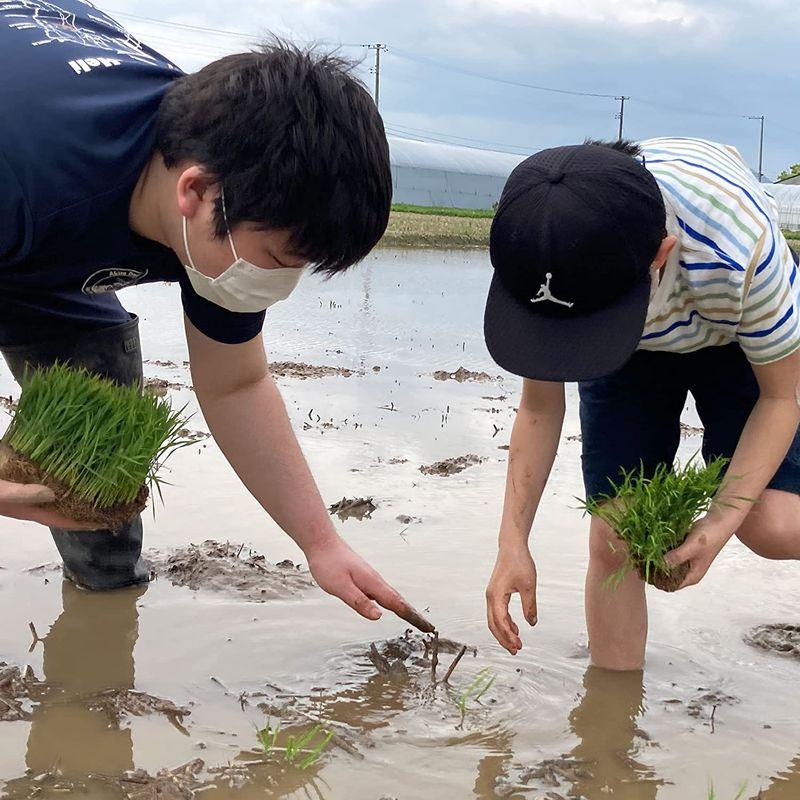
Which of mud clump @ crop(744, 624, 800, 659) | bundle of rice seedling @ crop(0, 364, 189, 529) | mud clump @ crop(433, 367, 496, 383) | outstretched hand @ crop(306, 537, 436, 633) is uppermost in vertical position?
bundle of rice seedling @ crop(0, 364, 189, 529)

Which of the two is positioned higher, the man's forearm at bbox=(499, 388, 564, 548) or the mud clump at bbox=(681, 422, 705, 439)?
the man's forearm at bbox=(499, 388, 564, 548)

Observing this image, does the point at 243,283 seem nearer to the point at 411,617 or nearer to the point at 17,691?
the point at 411,617

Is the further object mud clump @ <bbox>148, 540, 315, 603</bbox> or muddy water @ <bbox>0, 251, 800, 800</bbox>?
mud clump @ <bbox>148, 540, 315, 603</bbox>

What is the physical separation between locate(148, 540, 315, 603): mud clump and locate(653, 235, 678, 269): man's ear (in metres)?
1.79

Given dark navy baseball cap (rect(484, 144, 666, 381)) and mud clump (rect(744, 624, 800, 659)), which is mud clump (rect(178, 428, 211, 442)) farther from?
dark navy baseball cap (rect(484, 144, 666, 381))

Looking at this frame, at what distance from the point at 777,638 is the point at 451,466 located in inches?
77.7

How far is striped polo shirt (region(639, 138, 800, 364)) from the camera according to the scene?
106 inches

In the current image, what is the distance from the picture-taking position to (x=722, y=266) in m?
2.67

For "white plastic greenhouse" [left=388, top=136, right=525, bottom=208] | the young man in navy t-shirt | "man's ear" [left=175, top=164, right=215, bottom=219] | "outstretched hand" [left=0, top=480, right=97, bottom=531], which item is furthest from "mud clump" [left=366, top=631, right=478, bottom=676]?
"white plastic greenhouse" [left=388, top=136, right=525, bottom=208]

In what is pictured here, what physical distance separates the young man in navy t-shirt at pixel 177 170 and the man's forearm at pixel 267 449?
0.24 meters

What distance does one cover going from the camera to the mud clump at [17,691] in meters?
2.84

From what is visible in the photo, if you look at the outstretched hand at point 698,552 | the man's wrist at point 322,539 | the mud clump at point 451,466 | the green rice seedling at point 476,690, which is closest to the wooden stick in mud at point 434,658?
the green rice seedling at point 476,690

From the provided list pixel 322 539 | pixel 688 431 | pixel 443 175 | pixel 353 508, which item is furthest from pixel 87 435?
pixel 443 175

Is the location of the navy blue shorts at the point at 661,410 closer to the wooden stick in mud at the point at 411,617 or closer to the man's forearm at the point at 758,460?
the man's forearm at the point at 758,460
